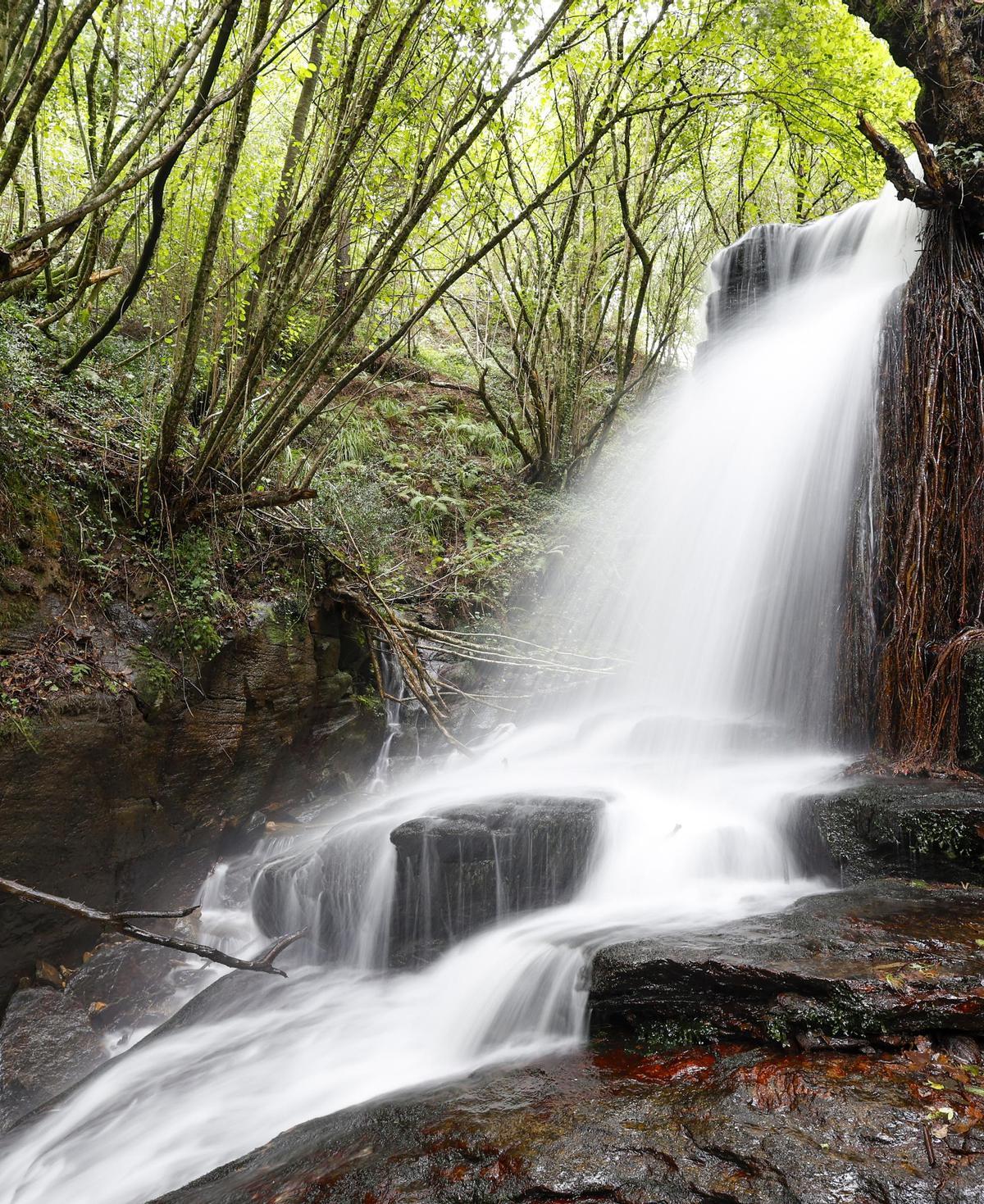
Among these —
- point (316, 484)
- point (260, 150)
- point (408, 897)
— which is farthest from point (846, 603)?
point (260, 150)

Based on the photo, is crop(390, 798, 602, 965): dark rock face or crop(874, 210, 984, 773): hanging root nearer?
crop(874, 210, 984, 773): hanging root

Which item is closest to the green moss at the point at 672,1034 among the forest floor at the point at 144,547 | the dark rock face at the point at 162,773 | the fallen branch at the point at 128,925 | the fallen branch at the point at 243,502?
the fallen branch at the point at 128,925

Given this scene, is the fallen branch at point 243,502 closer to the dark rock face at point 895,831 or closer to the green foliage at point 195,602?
the green foliage at point 195,602

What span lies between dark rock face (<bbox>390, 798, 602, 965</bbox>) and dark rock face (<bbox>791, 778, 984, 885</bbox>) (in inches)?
56.6

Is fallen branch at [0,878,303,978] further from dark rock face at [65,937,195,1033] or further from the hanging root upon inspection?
the hanging root

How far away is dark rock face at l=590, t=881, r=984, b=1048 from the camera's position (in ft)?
8.18

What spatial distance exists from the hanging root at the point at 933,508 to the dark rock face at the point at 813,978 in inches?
59.4

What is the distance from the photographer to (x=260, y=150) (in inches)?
356

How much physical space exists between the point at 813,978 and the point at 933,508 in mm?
3632

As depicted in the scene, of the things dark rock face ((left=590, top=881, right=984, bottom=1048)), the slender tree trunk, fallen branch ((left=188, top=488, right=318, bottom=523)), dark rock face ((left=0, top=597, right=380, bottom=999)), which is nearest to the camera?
dark rock face ((left=590, top=881, right=984, bottom=1048))

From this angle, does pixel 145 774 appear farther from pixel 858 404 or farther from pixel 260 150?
pixel 260 150

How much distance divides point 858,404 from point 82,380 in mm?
7179

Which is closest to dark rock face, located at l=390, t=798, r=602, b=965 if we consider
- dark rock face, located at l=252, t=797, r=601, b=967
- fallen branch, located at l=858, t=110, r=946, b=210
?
dark rock face, located at l=252, t=797, r=601, b=967

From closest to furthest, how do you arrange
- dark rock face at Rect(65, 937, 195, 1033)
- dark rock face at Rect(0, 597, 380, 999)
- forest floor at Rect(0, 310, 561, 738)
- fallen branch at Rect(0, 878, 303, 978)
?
fallen branch at Rect(0, 878, 303, 978), dark rock face at Rect(0, 597, 380, 999), dark rock face at Rect(65, 937, 195, 1033), forest floor at Rect(0, 310, 561, 738)
